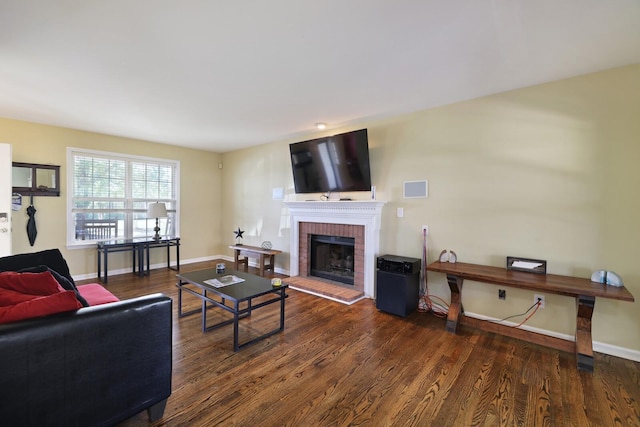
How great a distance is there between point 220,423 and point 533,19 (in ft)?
10.1

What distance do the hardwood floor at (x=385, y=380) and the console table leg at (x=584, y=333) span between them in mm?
87

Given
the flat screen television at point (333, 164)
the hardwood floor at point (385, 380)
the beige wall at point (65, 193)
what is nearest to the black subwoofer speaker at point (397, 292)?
the hardwood floor at point (385, 380)

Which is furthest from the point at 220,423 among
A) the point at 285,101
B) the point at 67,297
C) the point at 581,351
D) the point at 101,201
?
the point at 101,201

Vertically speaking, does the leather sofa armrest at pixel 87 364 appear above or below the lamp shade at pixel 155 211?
below

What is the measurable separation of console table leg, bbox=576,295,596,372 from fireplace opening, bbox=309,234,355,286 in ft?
8.05

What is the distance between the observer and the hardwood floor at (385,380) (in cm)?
171

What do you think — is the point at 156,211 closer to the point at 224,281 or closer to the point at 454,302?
the point at 224,281

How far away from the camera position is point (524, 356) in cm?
241

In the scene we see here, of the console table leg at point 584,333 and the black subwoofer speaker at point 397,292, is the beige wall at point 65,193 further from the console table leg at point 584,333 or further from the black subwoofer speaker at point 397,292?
the console table leg at point 584,333

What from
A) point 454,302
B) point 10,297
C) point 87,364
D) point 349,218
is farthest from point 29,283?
point 454,302

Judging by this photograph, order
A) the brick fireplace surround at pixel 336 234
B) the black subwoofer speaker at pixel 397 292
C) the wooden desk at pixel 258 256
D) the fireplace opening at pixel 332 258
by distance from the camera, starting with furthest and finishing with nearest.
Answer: the wooden desk at pixel 258 256, the fireplace opening at pixel 332 258, the brick fireplace surround at pixel 336 234, the black subwoofer speaker at pixel 397 292

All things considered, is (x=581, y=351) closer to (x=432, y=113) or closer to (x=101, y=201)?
(x=432, y=113)

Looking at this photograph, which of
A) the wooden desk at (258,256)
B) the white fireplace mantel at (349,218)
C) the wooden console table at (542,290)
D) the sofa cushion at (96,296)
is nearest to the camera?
the wooden console table at (542,290)

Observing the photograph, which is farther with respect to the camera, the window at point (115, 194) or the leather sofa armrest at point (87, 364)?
the window at point (115, 194)
